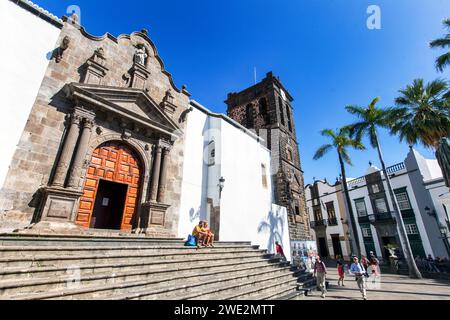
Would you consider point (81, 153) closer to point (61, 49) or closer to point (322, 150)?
point (61, 49)

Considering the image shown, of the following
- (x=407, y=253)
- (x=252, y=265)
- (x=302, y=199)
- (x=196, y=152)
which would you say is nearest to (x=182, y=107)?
(x=196, y=152)

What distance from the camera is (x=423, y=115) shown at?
1211 centimetres

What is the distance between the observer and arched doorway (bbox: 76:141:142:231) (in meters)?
7.77

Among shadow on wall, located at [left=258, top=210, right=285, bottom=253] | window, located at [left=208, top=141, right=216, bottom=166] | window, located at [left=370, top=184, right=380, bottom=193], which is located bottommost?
shadow on wall, located at [left=258, top=210, right=285, bottom=253]

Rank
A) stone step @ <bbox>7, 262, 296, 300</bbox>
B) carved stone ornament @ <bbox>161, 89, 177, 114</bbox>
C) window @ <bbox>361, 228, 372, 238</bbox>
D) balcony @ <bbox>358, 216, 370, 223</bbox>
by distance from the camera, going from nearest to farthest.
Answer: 1. stone step @ <bbox>7, 262, 296, 300</bbox>
2. carved stone ornament @ <bbox>161, 89, 177, 114</bbox>
3. window @ <bbox>361, 228, 372, 238</bbox>
4. balcony @ <bbox>358, 216, 370, 223</bbox>

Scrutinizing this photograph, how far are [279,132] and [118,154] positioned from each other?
14137 mm

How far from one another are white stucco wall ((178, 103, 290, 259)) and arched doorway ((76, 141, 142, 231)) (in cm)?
237

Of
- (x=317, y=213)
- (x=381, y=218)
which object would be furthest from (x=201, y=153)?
(x=317, y=213)

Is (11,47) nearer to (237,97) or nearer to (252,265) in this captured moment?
(252,265)

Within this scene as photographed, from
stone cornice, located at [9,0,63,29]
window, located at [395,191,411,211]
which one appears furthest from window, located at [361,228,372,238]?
stone cornice, located at [9,0,63,29]

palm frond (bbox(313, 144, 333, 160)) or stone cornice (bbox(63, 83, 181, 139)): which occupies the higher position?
palm frond (bbox(313, 144, 333, 160))

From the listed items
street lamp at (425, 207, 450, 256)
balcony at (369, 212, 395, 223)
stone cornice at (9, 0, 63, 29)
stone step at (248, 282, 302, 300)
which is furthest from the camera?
balcony at (369, 212, 395, 223)

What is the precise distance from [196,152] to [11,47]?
783 centimetres

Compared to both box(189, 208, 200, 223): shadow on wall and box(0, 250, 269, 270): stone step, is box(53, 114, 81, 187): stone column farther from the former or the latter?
box(189, 208, 200, 223): shadow on wall
